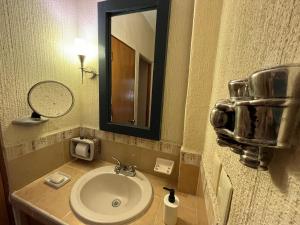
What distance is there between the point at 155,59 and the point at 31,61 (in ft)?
2.45

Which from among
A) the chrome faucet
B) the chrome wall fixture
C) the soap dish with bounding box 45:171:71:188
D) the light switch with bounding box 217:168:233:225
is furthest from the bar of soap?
the chrome wall fixture

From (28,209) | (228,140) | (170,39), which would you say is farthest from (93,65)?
(228,140)

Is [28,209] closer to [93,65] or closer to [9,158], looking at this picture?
[9,158]

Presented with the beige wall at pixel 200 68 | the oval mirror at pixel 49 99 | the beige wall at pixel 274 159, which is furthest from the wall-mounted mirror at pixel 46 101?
the beige wall at pixel 274 159

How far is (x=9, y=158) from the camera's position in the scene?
2.67ft

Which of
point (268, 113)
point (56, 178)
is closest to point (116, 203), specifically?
point (56, 178)

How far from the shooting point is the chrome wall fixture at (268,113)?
0.49 ft

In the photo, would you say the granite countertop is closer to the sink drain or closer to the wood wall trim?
the wood wall trim

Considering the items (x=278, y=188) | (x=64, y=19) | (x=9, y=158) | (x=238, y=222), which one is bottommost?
(x=9, y=158)

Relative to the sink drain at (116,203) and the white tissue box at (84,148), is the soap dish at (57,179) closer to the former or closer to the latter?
the white tissue box at (84,148)

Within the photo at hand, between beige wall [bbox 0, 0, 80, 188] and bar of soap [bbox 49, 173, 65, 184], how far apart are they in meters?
0.09

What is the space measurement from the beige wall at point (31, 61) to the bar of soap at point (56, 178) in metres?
0.09

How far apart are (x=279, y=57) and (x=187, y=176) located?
2.70ft

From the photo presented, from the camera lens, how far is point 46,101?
925mm
